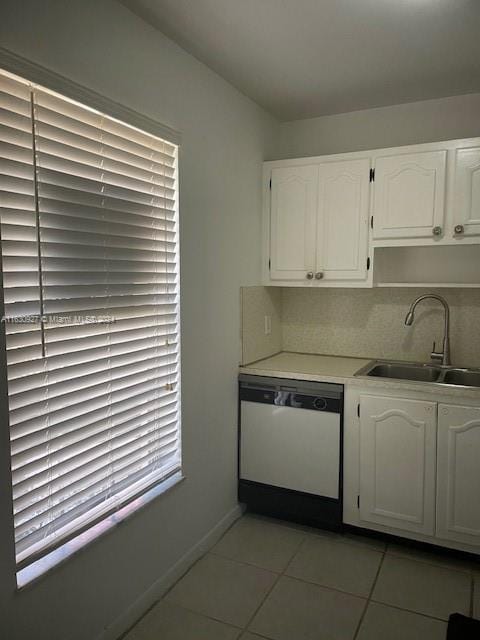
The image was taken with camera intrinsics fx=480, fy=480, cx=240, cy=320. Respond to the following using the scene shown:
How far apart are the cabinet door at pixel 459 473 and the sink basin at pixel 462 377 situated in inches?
17.8

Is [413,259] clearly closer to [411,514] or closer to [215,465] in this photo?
[411,514]

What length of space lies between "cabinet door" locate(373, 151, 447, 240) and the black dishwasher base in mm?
1546

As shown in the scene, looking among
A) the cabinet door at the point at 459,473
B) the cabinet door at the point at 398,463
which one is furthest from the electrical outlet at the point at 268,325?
the cabinet door at the point at 459,473

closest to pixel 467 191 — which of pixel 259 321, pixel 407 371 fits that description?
pixel 407 371

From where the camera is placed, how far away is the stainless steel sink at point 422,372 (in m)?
2.77

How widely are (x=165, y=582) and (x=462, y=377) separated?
1952 millimetres

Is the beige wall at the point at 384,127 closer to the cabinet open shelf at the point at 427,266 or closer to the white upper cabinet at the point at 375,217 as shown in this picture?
the white upper cabinet at the point at 375,217

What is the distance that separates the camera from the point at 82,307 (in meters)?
1.72

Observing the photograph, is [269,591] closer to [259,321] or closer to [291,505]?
[291,505]

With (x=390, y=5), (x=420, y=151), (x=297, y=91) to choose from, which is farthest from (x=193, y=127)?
(x=420, y=151)

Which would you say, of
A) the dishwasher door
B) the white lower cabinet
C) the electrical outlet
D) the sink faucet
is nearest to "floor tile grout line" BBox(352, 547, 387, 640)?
the white lower cabinet

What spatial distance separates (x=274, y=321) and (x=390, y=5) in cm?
192

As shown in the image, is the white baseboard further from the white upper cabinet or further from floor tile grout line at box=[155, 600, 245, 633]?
the white upper cabinet

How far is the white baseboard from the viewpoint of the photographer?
1916 mm
